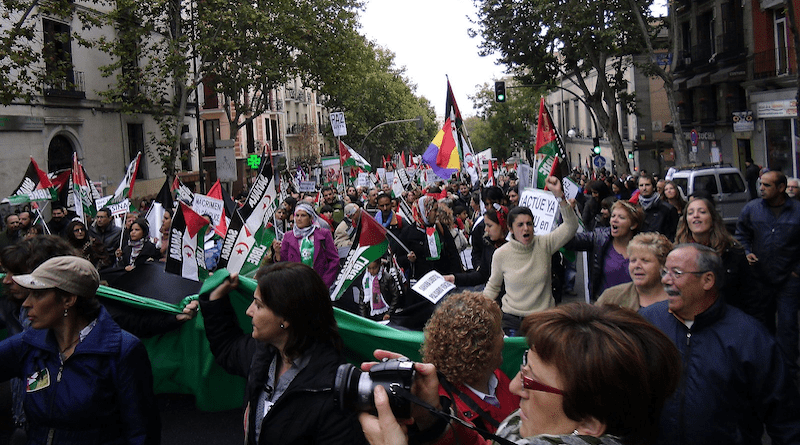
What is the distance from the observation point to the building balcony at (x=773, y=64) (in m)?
24.8

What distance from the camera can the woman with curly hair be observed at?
2.93 meters

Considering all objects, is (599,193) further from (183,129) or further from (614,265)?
(183,129)

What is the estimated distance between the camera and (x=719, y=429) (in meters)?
3.06

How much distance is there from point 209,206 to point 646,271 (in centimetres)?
603

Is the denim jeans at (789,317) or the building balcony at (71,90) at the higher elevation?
the building balcony at (71,90)

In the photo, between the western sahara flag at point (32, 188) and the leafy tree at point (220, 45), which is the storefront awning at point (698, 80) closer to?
the leafy tree at point (220, 45)

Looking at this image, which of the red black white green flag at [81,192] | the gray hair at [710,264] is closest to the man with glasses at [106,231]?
the red black white green flag at [81,192]

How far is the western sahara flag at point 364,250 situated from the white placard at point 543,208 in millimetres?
1489

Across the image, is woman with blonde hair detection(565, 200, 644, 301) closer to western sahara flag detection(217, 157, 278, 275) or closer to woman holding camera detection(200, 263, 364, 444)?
woman holding camera detection(200, 263, 364, 444)

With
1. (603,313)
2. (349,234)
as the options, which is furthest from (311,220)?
(603,313)

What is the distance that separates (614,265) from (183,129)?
2348 cm

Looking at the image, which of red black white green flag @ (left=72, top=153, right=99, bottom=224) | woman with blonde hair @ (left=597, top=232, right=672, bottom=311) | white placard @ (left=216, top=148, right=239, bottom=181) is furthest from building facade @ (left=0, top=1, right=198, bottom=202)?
woman with blonde hair @ (left=597, top=232, right=672, bottom=311)

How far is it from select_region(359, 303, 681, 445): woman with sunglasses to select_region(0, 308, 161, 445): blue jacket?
4.95 feet

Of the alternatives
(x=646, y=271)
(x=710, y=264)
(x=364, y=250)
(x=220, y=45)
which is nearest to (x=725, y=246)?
(x=646, y=271)
